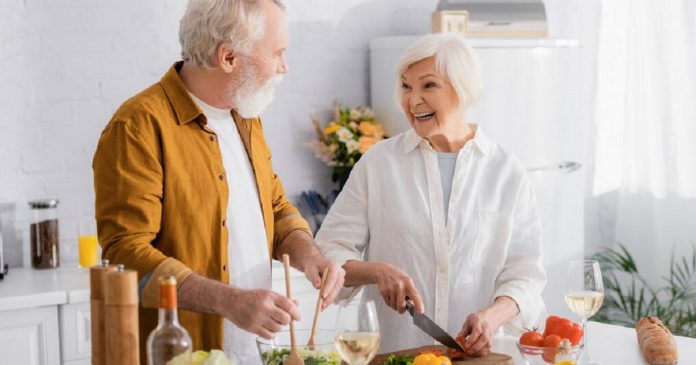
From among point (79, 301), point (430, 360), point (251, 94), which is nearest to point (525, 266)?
point (430, 360)

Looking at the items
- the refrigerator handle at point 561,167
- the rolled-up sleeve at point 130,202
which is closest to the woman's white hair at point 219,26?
the rolled-up sleeve at point 130,202

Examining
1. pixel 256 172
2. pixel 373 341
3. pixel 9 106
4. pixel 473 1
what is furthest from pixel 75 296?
pixel 473 1

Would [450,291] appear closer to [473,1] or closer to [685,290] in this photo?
[473,1]

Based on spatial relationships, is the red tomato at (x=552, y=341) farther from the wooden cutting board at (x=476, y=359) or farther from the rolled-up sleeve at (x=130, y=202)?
the rolled-up sleeve at (x=130, y=202)

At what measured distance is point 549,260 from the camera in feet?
15.2

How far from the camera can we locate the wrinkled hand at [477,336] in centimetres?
235

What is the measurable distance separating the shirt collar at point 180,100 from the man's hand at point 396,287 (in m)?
0.59

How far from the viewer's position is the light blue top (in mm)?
2797

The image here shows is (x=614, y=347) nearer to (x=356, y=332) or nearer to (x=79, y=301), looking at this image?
(x=356, y=332)

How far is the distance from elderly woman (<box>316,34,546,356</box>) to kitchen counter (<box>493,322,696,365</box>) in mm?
138

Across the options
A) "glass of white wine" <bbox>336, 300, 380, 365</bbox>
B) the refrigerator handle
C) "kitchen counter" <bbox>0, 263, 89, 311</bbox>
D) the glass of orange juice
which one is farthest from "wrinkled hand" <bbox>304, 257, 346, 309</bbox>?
the refrigerator handle

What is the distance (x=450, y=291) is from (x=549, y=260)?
6.56ft

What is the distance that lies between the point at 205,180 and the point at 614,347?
1080mm

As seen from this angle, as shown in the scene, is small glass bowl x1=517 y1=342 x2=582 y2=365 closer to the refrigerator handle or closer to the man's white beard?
the man's white beard
